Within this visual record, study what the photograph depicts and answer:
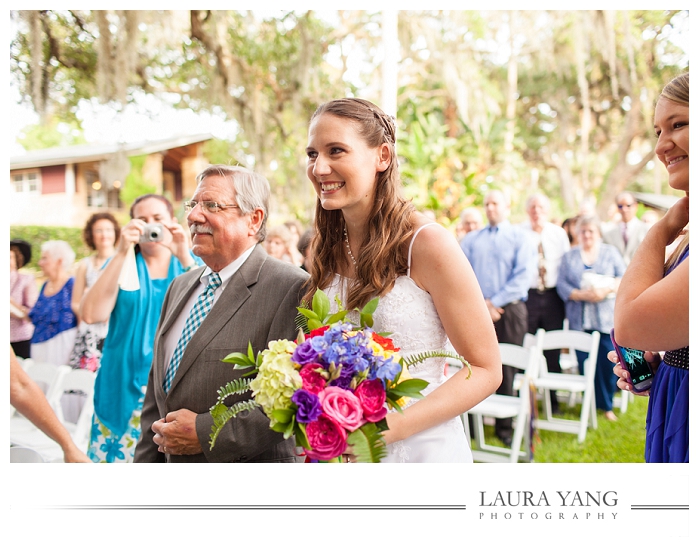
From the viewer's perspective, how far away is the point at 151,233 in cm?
342

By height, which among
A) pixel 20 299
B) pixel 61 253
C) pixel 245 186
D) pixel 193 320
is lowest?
pixel 20 299

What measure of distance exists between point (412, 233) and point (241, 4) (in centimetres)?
111

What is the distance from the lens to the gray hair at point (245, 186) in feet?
7.30

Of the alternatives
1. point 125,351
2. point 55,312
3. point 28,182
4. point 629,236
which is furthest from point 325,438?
point 28,182

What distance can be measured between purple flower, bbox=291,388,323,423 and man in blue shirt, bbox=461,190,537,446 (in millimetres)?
4879

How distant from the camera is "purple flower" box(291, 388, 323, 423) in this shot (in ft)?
4.66

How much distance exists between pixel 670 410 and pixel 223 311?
4.74 feet

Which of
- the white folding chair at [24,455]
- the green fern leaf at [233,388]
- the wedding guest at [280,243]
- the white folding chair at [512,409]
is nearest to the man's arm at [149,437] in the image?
the white folding chair at [24,455]

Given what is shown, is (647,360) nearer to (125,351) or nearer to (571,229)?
(125,351)

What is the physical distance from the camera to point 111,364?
3650 mm

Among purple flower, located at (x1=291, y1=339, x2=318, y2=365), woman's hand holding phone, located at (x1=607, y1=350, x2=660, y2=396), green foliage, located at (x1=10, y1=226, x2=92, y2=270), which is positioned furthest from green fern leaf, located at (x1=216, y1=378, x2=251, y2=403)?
green foliage, located at (x1=10, y1=226, x2=92, y2=270)

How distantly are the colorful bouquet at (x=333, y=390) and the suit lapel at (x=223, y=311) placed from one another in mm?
598

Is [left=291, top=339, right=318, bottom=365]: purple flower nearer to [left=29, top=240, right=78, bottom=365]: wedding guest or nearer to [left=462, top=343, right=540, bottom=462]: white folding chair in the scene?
[left=462, top=343, right=540, bottom=462]: white folding chair
